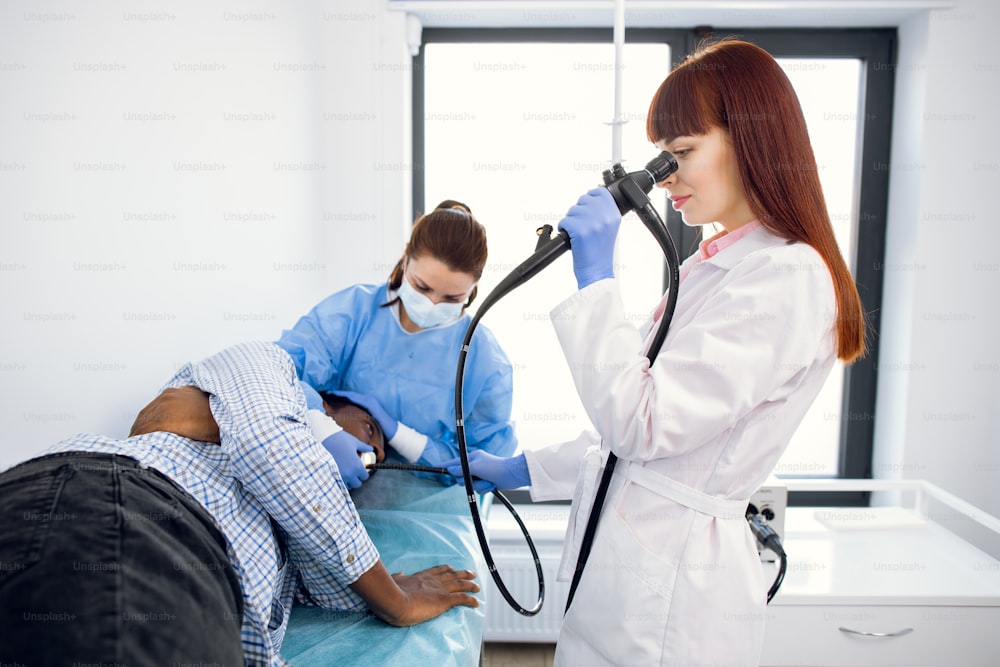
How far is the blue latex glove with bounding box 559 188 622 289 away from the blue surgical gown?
0.77 m

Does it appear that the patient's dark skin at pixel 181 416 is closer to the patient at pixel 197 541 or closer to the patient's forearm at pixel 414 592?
the patient at pixel 197 541

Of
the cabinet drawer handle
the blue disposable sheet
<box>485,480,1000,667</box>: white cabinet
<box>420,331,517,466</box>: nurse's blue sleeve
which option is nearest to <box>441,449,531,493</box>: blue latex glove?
the blue disposable sheet

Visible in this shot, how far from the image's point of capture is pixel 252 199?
183 centimetres

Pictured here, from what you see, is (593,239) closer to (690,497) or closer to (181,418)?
(690,497)

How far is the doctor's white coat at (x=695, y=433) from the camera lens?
2.71ft

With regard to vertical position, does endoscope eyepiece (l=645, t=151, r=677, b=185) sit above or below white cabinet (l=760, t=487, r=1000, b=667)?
above

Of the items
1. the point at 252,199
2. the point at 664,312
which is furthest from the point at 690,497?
the point at 252,199

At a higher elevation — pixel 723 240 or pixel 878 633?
pixel 723 240

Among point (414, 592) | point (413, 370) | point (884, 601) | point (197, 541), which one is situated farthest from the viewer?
point (413, 370)

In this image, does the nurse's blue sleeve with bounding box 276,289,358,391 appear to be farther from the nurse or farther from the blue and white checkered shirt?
the blue and white checkered shirt

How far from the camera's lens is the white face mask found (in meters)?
1.60

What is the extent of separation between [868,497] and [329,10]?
237cm

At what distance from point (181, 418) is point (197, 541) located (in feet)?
0.93

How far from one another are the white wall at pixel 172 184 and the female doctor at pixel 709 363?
3.36ft
